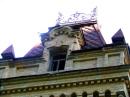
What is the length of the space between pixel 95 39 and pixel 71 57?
497 centimetres

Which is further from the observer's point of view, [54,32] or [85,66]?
[54,32]

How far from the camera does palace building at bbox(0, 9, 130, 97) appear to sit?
86.8ft

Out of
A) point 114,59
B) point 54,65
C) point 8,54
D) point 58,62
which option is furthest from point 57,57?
point 114,59

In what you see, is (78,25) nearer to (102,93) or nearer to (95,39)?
(95,39)

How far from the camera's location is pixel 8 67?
2980cm

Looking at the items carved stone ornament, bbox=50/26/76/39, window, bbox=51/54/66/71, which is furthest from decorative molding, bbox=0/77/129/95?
carved stone ornament, bbox=50/26/76/39

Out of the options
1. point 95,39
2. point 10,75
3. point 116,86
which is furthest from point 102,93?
point 95,39

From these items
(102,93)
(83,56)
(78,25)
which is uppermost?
(78,25)

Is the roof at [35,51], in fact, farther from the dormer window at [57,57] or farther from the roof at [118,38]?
the roof at [118,38]

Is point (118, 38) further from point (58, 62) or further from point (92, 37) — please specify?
point (92, 37)

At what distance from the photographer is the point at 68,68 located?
28.3 m

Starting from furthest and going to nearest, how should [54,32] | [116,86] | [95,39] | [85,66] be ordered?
[95,39]
[54,32]
[85,66]
[116,86]

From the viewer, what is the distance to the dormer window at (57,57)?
29.4 m

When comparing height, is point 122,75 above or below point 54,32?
below
